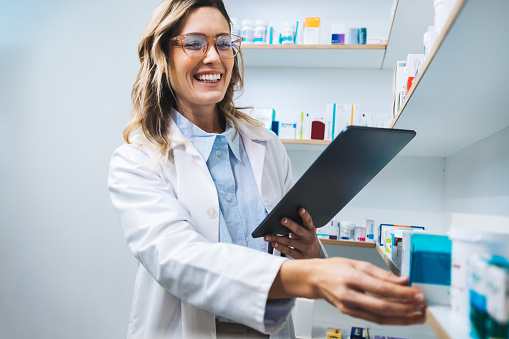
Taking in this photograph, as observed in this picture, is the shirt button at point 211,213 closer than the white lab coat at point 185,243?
No

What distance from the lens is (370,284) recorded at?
2.16ft

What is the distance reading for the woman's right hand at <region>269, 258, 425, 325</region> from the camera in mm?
652

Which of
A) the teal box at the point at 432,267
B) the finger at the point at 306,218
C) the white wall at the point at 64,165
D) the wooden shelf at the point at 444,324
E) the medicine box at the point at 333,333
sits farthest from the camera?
the white wall at the point at 64,165

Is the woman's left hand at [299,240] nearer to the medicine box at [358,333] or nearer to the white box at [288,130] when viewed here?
the medicine box at [358,333]

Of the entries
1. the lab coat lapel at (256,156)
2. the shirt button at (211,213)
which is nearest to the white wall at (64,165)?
the lab coat lapel at (256,156)

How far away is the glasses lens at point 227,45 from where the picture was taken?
1.41 m

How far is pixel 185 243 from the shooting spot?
946 mm

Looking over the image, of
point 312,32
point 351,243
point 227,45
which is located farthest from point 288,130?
point 227,45

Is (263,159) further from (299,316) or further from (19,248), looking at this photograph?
(19,248)

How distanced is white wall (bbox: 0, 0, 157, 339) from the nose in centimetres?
190

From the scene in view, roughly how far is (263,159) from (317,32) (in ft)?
4.99

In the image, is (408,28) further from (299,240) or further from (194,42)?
(299,240)

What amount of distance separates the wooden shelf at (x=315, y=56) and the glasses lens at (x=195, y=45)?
137cm

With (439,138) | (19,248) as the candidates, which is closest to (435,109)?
(439,138)
